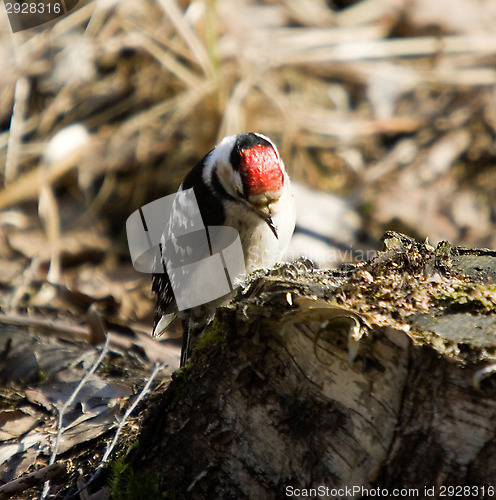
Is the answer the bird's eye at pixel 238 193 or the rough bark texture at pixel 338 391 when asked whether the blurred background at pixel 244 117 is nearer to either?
the bird's eye at pixel 238 193

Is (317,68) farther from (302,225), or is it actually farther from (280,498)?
(280,498)

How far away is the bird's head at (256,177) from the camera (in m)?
3.39

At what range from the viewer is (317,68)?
796cm

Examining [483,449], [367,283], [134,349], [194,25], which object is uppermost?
[194,25]

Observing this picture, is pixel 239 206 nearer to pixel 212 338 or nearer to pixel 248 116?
pixel 212 338

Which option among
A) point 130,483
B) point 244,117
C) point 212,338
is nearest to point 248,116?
point 244,117

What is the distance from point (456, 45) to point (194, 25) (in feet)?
10.4

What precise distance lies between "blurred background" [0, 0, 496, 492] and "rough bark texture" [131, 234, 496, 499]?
133 inches

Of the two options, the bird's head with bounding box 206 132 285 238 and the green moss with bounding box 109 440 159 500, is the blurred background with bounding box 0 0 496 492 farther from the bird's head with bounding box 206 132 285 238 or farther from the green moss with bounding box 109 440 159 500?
the green moss with bounding box 109 440 159 500

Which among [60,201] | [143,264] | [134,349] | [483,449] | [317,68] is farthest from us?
[317,68]

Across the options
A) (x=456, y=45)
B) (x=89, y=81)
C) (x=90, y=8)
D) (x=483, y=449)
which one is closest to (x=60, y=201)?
(x=89, y=81)

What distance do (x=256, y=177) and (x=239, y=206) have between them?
240mm

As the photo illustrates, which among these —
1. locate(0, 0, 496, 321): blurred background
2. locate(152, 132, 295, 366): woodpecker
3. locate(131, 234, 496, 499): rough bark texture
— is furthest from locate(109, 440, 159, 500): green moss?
locate(0, 0, 496, 321): blurred background

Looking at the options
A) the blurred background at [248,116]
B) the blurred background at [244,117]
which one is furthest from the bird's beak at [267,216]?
the blurred background at [248,116]
